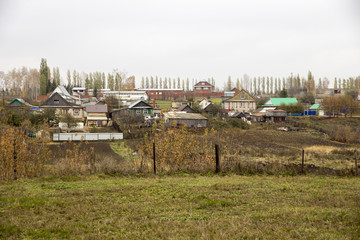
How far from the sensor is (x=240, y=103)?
64625mm

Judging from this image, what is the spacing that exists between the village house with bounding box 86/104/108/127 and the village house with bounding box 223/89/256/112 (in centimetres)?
2671

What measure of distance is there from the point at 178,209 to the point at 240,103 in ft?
192

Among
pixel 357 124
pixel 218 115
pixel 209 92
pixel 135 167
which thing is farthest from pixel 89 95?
pixel 135 167

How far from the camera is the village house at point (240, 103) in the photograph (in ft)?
211

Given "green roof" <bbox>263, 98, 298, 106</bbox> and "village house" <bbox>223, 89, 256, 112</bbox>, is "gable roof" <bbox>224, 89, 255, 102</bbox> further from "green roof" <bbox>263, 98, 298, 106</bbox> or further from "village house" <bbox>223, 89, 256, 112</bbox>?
"green roof" <bbox>263, 98, 298, 106</bbox>

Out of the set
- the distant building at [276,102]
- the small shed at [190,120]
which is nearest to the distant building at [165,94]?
the distant building at [276,102]

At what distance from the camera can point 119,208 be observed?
753 cm

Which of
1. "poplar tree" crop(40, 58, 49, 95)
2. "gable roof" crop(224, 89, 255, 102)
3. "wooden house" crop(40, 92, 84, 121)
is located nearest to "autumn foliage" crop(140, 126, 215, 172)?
"wooden house" crop(40, 92, 84, 121)

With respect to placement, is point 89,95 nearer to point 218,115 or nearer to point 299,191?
point 218,115

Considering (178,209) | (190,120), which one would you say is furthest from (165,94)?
(178,209)

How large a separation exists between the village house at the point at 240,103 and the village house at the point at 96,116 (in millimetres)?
26711

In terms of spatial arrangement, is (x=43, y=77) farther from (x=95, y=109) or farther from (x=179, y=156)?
(x=179, y=156)

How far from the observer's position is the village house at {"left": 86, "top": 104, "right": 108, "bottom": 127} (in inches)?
1834

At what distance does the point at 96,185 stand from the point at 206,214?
463 cm
